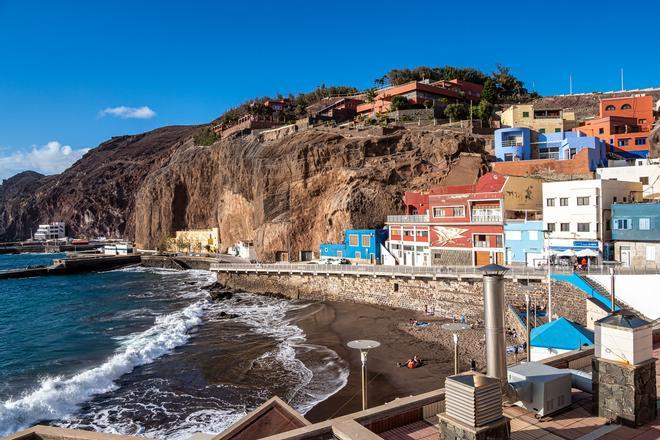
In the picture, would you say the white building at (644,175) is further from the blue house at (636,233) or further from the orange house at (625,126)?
the orange house at (625,126)

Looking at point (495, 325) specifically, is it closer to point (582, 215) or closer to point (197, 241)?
point (582, 215)

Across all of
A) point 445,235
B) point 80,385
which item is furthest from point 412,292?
point 80,385

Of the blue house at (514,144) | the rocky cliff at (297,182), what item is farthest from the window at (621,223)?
the blue house at (514,144)

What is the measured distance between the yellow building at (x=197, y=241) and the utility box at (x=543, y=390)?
2825 inches

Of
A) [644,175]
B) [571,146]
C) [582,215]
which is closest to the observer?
[582,215]

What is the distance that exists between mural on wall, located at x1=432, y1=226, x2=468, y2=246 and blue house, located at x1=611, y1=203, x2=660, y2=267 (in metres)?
10.3

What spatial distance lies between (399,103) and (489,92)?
809 inches

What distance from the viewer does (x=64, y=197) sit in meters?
160

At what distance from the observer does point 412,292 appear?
34.0 meters

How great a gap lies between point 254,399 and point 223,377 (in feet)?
11.4

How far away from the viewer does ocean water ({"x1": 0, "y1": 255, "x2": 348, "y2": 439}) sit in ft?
61.6

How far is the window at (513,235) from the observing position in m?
33.1

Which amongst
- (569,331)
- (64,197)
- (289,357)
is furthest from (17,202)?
(569,331)

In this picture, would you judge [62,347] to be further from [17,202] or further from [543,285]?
[17,202]
